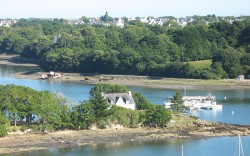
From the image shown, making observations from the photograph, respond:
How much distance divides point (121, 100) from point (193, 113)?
21.4 ft

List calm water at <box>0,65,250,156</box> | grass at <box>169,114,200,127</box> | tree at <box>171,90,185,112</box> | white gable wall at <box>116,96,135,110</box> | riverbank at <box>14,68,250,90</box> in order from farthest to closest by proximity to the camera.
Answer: riverbank at <box>14,68,250,90</box> → tree at <box>171,90,185,112</box> → white gable wall at <box>116,96,135,110</box> → grass at <box>169,114,200,127</box> → calm water at <box>0,65,250,156</box>

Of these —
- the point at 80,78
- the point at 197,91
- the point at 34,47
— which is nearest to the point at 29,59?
the point at 34,47

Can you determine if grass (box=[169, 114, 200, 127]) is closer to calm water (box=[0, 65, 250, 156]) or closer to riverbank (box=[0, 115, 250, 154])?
riverbank (box=[0, 115, 250, 154])

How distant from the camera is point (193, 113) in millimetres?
41875

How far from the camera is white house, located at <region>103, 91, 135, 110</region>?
3712cm

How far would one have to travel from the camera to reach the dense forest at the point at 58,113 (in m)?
33.0

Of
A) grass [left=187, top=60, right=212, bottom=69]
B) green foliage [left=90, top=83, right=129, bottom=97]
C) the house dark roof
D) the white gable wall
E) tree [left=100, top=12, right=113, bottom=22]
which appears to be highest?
tree [left=100, top=12, right=113, bottom=22]

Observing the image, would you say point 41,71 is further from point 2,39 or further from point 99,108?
point 99,108

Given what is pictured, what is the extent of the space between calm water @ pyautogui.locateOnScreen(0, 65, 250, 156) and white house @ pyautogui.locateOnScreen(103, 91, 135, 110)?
5297 millimetres

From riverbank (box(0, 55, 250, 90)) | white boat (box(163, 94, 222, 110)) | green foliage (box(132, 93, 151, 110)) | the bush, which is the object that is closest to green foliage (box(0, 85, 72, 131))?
the bush

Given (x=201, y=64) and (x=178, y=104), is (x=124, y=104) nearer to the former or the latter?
(x=178, y=104)

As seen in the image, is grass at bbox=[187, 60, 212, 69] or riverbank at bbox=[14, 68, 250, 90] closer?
riverbank at bbox=[14, 68, 250, 90]

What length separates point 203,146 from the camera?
31891mm

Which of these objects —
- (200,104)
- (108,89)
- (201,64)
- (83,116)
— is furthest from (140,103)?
(201,64)
